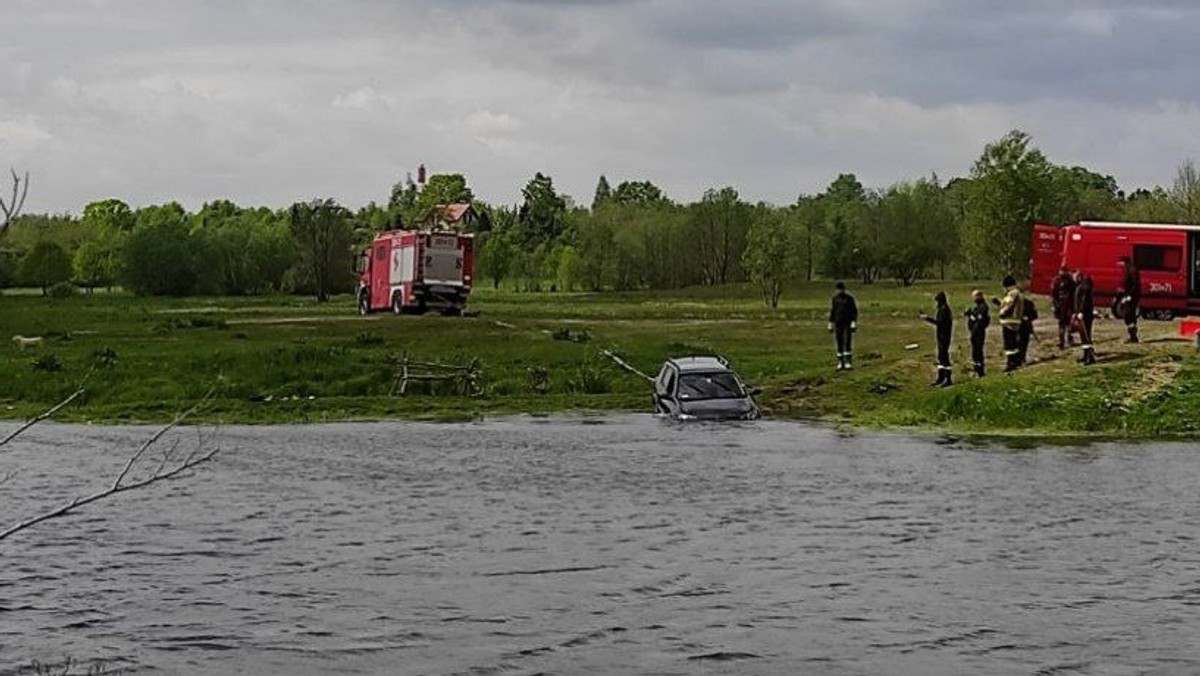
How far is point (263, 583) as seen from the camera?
1930 centimetres

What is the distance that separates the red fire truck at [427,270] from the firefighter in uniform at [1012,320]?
108 ft

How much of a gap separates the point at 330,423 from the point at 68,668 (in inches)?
1085

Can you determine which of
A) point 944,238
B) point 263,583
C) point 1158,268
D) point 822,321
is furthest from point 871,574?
point 944,238

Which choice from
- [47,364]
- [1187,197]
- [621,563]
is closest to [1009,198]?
[1187,197]

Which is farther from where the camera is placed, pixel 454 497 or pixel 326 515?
pixel 454 497

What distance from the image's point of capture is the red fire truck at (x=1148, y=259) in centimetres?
5428

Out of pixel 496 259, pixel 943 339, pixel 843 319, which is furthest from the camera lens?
pixel 496 259

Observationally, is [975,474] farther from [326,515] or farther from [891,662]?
[891,662]

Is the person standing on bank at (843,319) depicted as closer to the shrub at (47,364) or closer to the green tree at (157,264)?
the shrub at (47,364)

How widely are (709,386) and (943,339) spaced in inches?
218

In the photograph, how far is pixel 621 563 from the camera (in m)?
20.5

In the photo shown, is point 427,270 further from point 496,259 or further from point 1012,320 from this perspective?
point 496,259

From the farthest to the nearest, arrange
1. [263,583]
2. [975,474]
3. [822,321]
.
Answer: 1. [822,321]
2. [975,474]
3. [263,583]

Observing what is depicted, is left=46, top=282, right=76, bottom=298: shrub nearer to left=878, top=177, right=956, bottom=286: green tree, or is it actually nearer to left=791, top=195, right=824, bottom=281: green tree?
left=791, top=195, right=824, bottom=281: green tree
